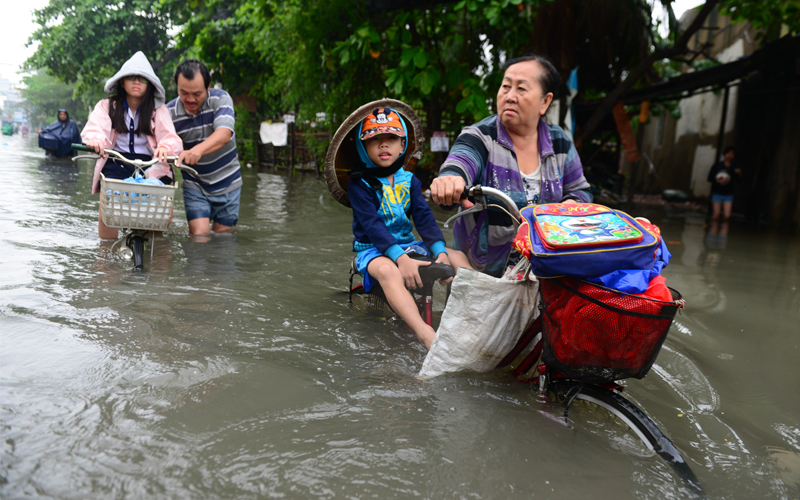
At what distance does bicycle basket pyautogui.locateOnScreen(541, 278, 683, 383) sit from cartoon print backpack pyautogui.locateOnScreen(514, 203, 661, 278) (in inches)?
3.4

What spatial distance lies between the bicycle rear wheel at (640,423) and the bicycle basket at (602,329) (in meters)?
0.15

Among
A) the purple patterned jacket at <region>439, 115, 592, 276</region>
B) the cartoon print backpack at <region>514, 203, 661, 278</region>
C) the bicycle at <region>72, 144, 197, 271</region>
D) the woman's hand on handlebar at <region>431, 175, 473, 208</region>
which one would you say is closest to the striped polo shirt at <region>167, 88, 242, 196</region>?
the bicycle at <region>72, 144, 197, 271</region>

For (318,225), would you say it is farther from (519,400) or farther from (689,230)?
(689,230)

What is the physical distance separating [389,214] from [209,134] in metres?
2.78

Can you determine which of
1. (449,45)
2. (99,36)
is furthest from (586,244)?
(99,36)

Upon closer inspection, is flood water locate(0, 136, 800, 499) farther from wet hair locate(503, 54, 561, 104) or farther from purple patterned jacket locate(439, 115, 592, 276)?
wet hair locate(503, 54, 561, 104)

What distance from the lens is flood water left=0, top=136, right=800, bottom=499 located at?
6.22 ft

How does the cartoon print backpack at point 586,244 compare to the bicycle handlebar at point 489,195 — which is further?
the bicycle handlebar at point 489,195

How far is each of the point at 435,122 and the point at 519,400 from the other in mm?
9614

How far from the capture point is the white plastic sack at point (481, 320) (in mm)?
2389

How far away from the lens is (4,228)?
5.64 m

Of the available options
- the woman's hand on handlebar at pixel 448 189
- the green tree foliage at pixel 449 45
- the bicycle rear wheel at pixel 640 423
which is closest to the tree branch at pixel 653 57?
the green tree foliage at pixel 449 45

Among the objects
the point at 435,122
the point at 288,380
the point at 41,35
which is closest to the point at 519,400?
the point at 288,380

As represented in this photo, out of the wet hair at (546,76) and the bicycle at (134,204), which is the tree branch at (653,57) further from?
the bicycle at (134,204)
